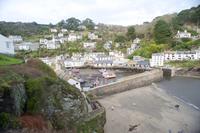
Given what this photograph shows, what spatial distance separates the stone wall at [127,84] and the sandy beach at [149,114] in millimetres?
998

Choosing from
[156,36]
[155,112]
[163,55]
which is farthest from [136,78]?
[156,36]

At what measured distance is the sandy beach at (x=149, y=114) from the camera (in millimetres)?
10500

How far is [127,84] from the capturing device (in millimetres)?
19031

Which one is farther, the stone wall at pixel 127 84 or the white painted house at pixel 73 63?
the white painted house at pixel 73 63

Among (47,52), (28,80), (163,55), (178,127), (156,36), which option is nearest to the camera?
(28,80)

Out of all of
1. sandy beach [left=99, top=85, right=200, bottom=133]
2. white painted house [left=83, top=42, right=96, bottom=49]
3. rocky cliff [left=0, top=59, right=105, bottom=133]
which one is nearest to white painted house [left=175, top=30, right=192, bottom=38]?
white painted house [left=83, top=42, right=96, bottom=49]

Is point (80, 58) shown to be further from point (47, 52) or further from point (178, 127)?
point (178, 127)

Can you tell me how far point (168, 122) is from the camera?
11.2m

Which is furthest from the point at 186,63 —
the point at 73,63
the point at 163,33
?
the point at 73,63

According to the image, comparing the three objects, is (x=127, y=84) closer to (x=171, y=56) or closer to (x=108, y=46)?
(x=171, y=56)

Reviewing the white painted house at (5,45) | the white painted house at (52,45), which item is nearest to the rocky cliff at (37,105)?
the white painted house at (5,45)

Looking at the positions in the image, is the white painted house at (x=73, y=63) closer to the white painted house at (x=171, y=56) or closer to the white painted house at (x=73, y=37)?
the white painted house at (x=171, y=56)

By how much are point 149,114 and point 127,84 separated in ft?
22.3

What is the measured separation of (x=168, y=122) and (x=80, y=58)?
2588 cm
